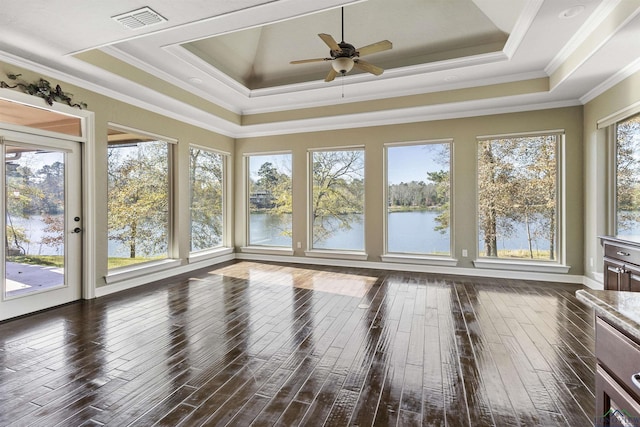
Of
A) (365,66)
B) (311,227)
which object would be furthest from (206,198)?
(365,66)

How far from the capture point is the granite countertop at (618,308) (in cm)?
94

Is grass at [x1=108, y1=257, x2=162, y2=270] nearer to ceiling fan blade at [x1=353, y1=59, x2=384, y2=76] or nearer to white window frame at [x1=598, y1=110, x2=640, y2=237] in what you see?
ceiling fan blade at [x1=353, y1=59, x2=384, y2=76]

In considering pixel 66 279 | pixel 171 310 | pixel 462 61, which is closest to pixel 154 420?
pixel 171 310

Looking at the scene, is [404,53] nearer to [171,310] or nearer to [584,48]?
[584,48]

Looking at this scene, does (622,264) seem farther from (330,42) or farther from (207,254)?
(207,254)

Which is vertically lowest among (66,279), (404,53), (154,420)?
(154,420)

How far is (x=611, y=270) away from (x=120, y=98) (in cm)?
663

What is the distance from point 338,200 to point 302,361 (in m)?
4.39

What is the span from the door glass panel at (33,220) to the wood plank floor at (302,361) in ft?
1.57

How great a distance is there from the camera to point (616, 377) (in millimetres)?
1049

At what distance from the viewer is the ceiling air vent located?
286 centimetres

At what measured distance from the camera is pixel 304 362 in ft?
8.68

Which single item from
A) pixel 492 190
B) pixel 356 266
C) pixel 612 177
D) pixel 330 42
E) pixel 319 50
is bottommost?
pixel 356 266

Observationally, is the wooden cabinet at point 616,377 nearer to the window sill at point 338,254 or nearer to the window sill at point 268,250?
the window sill at point 338,254
